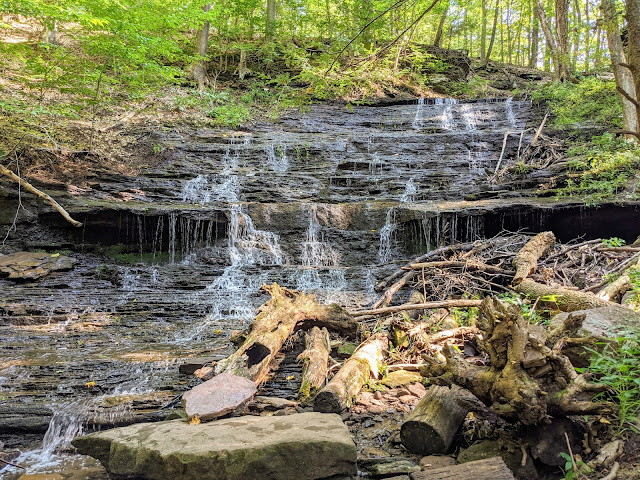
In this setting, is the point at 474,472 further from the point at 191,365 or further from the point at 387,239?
the point at 387,239

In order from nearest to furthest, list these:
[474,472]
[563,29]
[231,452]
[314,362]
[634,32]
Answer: [474,472] → [231,452] → [634,32] → [314,362] → [563,29]

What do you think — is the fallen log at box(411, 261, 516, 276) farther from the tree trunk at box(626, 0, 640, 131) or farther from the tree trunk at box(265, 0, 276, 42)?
the tree trunk at box(265, 0, 276, 42)

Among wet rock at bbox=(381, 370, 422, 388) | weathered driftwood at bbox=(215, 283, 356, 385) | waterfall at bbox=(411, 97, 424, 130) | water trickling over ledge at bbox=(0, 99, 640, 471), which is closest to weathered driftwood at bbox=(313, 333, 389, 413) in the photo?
wet rock at bbox=(381, 370, 422, 388)

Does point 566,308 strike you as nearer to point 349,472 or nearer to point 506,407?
point 506,407

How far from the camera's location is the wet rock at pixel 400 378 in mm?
4062

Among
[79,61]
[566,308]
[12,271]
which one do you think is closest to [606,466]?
[566,308]

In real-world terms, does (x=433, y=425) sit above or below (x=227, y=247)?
below

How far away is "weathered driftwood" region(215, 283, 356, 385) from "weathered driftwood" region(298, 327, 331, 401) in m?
0.27

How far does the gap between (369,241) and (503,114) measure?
10080 millimetres

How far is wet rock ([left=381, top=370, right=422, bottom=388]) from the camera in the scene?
4.06 metres

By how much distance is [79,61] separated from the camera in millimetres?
10281

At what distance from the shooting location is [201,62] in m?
18.7

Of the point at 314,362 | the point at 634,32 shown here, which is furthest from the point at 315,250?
the point at 634,32

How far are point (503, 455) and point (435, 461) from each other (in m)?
0.43
